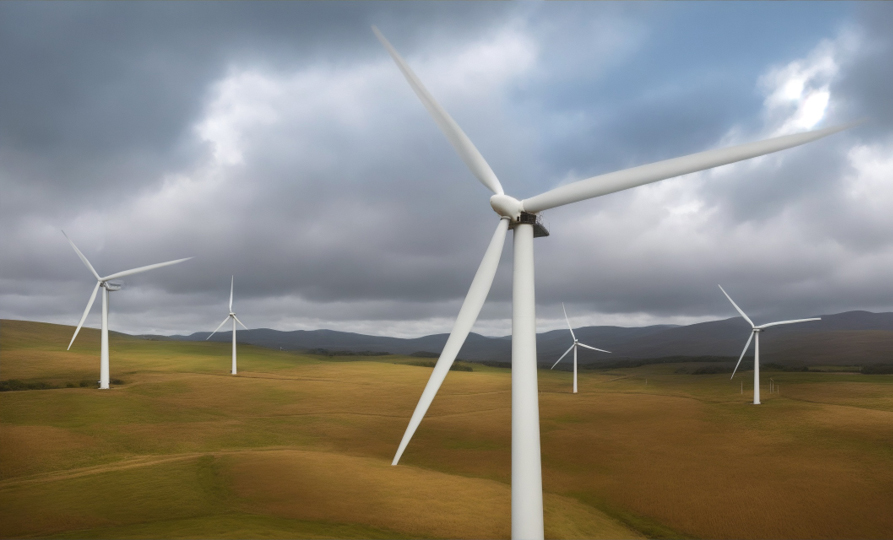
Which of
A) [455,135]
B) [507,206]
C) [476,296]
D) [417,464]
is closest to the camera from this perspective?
[507,206]

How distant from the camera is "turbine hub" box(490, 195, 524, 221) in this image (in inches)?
626

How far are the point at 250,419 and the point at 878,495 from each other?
4519 centimetres

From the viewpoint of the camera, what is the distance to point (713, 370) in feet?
337

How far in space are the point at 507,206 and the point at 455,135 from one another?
376 centimetres

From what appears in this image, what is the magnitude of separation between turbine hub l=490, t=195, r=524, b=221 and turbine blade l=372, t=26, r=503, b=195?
0.90 m

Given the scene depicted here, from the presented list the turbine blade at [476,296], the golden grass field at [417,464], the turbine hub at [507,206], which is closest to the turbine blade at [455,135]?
the turbine hub at [507,206]

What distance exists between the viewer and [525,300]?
1566 centimetres

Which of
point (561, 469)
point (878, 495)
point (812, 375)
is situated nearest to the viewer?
point (878, 495)

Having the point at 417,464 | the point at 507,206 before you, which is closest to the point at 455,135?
the point at 507,206

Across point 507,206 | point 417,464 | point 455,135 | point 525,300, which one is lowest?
point 417,464

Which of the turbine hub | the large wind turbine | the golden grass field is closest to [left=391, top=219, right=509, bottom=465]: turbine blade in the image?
the large wind turbine

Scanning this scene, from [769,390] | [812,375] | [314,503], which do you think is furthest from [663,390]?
[314,503]

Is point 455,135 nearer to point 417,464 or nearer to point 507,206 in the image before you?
point 507,206

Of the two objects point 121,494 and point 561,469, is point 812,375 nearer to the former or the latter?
point 561,469
